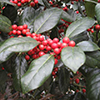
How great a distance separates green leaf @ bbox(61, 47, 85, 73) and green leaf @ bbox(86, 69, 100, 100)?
0.36 meters

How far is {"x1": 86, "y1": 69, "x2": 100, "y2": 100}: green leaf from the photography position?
0.72 metres

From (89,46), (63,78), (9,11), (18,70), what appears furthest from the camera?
(63,78)

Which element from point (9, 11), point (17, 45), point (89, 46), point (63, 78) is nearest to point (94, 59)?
point (89, 46)

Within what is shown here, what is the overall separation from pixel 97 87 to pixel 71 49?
371mm

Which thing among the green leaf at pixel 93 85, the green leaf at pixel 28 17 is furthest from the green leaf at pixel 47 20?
the green leaf at pixel 93 85

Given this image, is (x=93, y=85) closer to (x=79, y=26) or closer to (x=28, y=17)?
(x=79, y=26)

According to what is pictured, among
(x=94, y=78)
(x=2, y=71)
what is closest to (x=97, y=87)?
(x=94, y=78)

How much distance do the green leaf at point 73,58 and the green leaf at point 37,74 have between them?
0.09 meters

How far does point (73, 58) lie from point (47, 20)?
1.30ft

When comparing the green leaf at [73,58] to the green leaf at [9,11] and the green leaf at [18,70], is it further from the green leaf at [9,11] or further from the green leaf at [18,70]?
the green leaf at [9,11]

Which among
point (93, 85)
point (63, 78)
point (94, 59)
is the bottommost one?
point (63, 78)

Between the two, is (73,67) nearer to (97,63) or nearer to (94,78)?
(97,63)

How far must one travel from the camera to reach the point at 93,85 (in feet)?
2.46

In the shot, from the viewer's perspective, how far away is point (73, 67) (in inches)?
16.1
